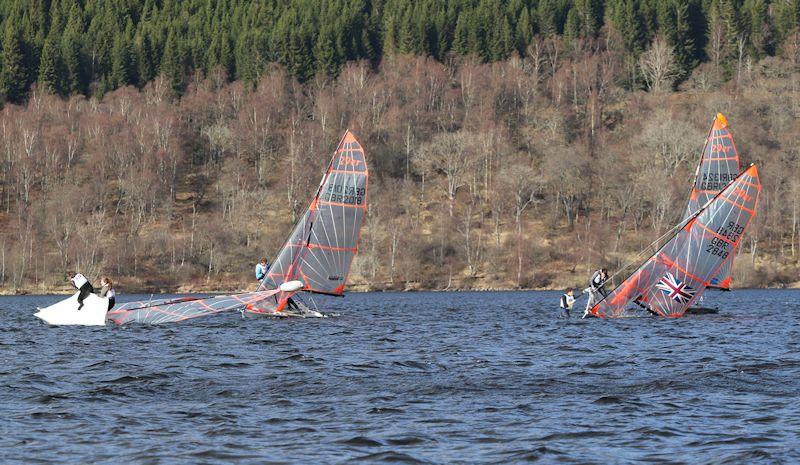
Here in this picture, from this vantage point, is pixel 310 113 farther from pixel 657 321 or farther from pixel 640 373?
pixel 640 373

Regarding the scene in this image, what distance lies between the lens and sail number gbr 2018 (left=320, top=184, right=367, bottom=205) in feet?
151

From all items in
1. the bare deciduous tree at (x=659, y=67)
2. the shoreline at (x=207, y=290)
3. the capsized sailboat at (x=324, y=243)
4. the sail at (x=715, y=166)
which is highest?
the bare deciduous tree at (x=659, y=67)

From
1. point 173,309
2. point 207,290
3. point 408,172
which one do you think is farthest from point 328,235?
point 408,172

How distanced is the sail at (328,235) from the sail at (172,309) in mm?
2215

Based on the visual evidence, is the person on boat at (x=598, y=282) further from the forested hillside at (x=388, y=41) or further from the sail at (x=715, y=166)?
the forested hillside at (x=388, y=41)

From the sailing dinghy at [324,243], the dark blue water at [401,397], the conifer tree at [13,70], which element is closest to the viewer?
the dark blue water at [401,397]

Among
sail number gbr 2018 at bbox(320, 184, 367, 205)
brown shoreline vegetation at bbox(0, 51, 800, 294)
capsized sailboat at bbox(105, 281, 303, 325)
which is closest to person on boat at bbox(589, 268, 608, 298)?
sail number gbr 2018 at bbox(320, 184, 367, 205)

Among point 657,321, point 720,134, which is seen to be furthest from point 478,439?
point 720,134

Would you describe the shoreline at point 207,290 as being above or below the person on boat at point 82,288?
below

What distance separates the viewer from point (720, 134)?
52938 mm

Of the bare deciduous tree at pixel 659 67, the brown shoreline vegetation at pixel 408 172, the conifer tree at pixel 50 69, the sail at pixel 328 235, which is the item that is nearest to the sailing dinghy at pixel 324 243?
the sail at pixel 328 235

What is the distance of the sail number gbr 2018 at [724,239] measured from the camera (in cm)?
4375

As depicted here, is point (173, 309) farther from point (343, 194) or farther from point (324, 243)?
point (343, 194)

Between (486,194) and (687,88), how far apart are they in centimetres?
4522
